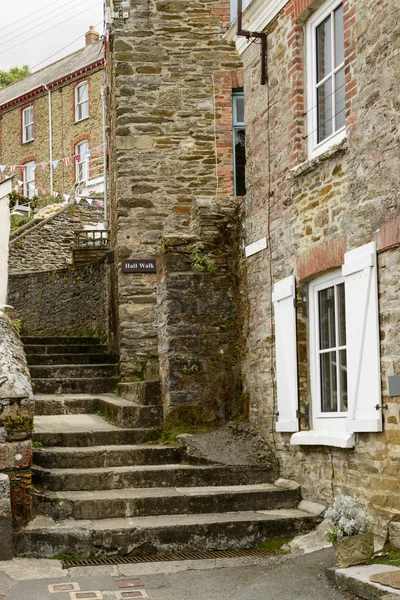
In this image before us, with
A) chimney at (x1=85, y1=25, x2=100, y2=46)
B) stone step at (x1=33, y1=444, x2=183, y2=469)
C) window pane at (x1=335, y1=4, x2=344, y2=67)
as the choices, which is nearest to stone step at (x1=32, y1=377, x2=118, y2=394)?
stone step at (x1=33, y1=444, x2=183, y2=469)

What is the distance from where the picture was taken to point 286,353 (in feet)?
27.6

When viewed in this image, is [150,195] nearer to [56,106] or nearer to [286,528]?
[286,528]

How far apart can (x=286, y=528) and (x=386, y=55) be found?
4.08 m

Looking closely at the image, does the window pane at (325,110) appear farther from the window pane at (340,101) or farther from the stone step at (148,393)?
the stone step at (148,393)

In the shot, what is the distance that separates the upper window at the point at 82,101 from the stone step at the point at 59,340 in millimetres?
17370

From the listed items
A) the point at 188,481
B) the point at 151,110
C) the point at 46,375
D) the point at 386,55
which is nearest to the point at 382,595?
the point at 188,481

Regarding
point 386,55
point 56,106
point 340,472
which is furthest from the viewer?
point 56,106

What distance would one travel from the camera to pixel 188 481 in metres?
8.40

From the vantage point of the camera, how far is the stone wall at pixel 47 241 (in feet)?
74.0

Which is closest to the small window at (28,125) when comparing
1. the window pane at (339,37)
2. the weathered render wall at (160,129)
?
the weathered render wall at (160,129)

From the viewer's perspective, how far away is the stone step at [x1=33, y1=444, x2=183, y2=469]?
8.48m

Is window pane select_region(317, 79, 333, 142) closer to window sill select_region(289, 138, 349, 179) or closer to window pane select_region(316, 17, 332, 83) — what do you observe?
window pane select_region(316, 17, 332, 83)

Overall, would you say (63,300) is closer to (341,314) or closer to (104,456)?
(104,456)

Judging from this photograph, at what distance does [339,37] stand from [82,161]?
927 inches
